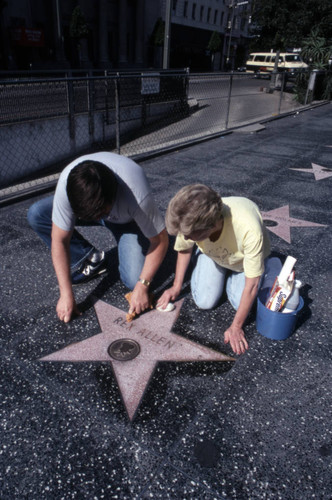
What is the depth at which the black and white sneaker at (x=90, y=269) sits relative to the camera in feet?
9.94

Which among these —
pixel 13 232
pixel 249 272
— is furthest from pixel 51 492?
pixel 13 232

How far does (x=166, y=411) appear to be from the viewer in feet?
6.35

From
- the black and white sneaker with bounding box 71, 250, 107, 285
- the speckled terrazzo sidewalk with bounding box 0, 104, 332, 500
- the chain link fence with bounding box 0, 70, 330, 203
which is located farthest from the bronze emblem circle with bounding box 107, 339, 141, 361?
the chain link fence with bounding box 0, 70, 330, 203

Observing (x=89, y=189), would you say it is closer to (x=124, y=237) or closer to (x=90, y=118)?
(x=124, y=237)

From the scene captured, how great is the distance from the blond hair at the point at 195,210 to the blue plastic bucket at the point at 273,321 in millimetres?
819

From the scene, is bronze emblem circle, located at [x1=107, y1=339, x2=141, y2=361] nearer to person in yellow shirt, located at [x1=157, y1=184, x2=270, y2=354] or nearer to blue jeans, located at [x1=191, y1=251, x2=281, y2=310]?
person in yellow shirt, located at [x1=157, y1=184, x2=270, y2=354]

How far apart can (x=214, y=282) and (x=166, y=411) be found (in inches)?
40.9

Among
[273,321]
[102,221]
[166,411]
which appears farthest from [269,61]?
[166,411]

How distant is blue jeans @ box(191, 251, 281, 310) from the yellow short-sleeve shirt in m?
0.14

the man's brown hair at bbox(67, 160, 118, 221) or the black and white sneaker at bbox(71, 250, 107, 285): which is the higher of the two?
the man's brown hair at bbox(67, 160, 118, 221)

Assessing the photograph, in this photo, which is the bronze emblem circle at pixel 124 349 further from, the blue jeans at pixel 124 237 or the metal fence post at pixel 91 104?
Result: the metal fence post at pixel 91 104

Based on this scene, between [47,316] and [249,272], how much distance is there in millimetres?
1566

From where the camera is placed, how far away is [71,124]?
27.0ft

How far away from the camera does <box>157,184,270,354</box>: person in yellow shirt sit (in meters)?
1.90
